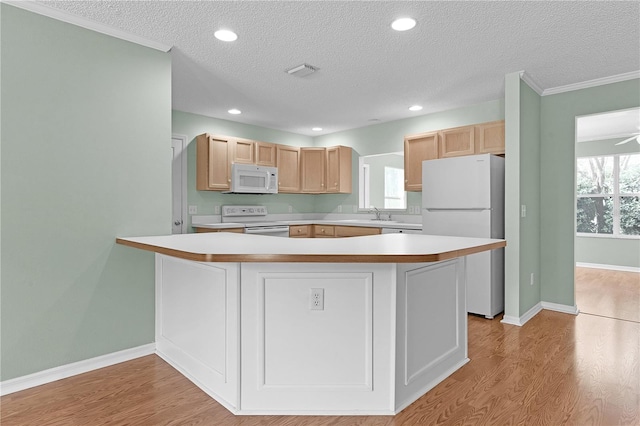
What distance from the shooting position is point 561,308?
395cm

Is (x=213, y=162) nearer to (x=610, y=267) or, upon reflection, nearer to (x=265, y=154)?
(x=265, y=154)

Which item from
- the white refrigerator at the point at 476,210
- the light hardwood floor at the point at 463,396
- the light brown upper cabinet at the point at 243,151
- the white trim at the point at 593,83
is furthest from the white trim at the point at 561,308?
the light brown upper cabinet at the point at 243,151

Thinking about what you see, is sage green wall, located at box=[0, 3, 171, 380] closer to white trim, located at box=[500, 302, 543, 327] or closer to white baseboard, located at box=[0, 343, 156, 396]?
white baseboard, located at box=[0, 343, 156, 396]

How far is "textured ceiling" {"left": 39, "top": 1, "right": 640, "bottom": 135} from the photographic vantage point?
7.68ft

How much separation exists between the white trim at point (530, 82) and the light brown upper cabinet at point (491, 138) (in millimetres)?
431


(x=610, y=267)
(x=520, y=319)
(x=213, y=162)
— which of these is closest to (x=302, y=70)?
(x=213, y=162)

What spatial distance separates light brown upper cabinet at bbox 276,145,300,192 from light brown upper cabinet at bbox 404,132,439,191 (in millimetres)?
1780

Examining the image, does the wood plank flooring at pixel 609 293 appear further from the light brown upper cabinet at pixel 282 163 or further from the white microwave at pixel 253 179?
the white microwave at pixel 253 179

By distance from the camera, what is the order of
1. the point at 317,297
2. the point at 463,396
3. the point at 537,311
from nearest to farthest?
the point at 317,297 → the point at 463,396 → the point at 537,311

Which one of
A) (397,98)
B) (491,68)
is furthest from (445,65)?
(397,98)

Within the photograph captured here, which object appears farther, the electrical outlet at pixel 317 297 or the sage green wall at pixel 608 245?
the sage green wall at pixel 608 245

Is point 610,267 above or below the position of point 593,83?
below

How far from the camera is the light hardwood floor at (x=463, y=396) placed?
1926 millimetres

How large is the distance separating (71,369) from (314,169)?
4207 mm
